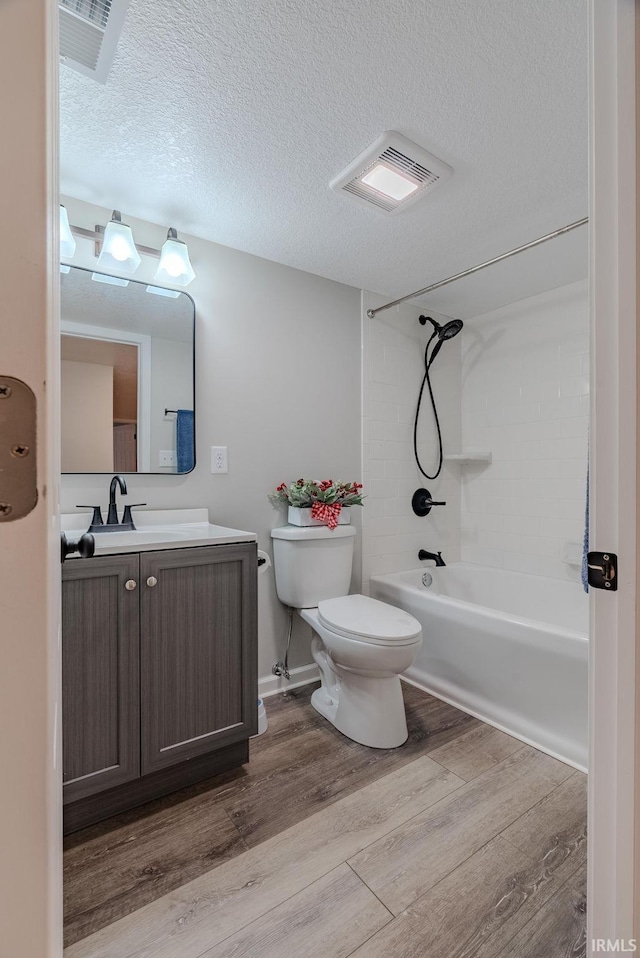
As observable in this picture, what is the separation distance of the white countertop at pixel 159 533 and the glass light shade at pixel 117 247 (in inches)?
38.9

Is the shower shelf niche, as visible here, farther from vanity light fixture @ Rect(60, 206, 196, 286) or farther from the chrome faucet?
the chrome faucet

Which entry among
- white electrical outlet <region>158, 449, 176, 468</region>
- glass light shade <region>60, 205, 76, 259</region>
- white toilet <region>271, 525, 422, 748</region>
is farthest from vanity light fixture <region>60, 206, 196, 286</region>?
white toilet <region>271, 525, 422, 748</region>

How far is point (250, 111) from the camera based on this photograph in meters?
1.33

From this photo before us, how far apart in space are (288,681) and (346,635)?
716 mm

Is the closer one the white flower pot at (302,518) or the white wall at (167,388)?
the white wall at (167,388)

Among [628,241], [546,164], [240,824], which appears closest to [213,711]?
[240,824]

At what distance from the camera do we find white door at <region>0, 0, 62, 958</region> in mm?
294

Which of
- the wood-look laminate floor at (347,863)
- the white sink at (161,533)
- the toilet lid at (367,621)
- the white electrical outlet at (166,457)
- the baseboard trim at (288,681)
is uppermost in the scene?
the white electrical outlet at (166,457)

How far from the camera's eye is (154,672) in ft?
4.65

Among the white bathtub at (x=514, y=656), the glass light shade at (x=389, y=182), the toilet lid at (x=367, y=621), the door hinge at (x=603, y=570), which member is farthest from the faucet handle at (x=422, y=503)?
the door hinge at (x=603, y=570)

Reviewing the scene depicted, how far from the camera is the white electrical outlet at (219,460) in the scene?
2061 mm

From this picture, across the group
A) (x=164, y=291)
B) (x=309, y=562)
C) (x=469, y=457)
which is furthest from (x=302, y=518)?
(x=469, y=457)

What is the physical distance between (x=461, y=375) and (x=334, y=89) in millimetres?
2143

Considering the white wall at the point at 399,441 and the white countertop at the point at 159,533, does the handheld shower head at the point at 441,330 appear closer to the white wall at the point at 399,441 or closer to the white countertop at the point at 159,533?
the white wall at the point at 399,441
